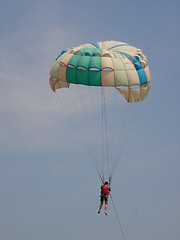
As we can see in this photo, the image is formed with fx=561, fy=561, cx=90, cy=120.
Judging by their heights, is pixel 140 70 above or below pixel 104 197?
above

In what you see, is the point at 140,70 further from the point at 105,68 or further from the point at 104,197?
the point at 104,197

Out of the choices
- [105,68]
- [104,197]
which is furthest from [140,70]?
[104,197]

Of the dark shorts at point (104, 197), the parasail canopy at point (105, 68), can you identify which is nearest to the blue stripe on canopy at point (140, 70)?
the parasail canopy at point (105, 68)

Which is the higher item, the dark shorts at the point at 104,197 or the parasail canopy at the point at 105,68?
the parasail canopy at the point at 105,68

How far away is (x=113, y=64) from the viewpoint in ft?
101

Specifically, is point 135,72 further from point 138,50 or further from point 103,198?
point 103,198

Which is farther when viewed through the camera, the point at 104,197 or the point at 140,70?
the point at 140,70

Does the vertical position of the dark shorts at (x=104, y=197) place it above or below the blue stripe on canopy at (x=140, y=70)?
below

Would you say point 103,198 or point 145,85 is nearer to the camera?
point 103,198

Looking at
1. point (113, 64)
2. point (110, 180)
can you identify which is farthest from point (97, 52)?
point (110, 180)

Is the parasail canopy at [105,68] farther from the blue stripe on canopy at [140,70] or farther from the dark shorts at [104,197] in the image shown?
the dark shorts at [104,197]

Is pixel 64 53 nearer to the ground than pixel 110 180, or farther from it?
farther from it

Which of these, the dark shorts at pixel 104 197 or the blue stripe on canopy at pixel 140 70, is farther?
the blue stripe on canopy at pixel 140 70

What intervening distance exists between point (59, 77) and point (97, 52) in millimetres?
2632
